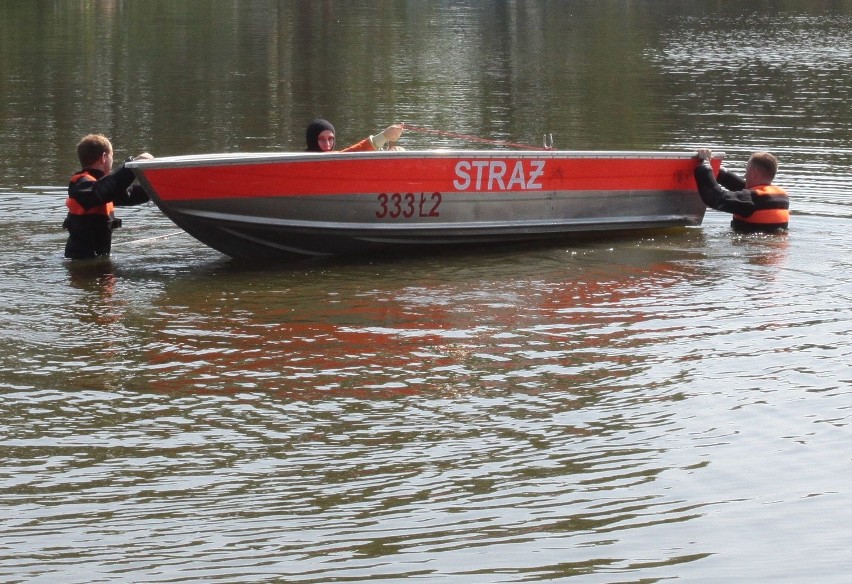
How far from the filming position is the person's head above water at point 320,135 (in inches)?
467

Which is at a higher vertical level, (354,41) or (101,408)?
(354,41)

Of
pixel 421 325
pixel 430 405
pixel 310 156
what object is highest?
pixel 310 156

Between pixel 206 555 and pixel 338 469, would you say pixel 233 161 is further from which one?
pixel 206 555

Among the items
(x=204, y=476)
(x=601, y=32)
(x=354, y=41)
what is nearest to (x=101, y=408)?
(x=204, y=476)

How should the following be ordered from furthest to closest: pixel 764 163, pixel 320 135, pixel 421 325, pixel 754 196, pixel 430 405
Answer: pixel 754 196, pixel 764 163, pixel 320 135, pixel 421 325, pixel 430 405

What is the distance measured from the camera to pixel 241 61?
34000mm

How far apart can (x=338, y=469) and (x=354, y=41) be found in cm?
3621

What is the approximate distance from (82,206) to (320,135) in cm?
222

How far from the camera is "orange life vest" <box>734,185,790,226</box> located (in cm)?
1342

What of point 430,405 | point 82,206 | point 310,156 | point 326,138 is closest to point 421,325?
point 430,405

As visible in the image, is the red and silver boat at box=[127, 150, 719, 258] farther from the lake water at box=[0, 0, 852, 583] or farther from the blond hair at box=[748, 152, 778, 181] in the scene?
the blond hair at box=[748, 152, 778, 181]

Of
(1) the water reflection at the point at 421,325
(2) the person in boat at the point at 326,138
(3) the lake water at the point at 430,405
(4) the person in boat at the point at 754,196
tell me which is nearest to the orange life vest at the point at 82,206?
(3) the lake water at the point at 430,405

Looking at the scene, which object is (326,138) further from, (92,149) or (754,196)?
(754,196)

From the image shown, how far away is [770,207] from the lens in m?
13.4
